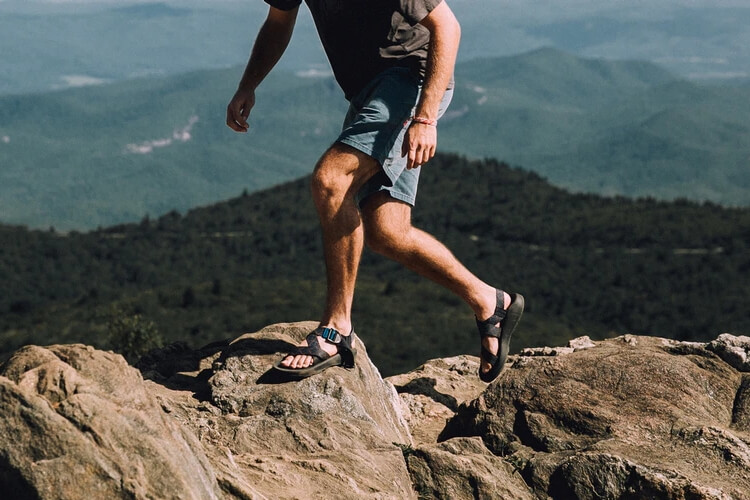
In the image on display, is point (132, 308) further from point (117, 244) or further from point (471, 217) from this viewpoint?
point (471, 217)

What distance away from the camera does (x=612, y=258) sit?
237 feet

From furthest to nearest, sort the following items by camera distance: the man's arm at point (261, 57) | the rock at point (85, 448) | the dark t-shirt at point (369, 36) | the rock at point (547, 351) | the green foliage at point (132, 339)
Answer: the green foliage at point (132, 339), the rock at point (547, 351), the man's arm at point (261, 57), the dark t-shirt at point (369, 36), the rock at point (85, 448)

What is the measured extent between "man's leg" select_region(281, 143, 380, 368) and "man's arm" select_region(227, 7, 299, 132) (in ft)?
3.84

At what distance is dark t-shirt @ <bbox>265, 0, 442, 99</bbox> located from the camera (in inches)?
236

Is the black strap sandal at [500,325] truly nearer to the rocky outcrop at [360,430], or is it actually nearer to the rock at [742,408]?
the rocky outcrop at [360,430]

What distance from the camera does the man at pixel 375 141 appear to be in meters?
5.86

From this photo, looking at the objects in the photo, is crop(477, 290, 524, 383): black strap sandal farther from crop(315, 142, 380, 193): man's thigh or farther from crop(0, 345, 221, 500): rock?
crop(0, 345, 221, 500): rock

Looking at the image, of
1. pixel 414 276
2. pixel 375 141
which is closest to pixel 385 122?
pixel 375 141

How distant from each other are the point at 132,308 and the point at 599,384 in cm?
4568

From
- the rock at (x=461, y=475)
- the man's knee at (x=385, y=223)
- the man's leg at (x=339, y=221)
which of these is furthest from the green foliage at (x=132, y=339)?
the rock at (x=461, y=475)

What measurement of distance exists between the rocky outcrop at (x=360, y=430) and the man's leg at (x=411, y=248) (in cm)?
67

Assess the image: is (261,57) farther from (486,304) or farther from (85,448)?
(85,448)

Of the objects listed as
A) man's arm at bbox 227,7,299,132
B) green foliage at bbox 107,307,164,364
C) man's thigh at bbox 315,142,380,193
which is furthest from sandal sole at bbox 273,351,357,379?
green foliage at bbox 107,307,164,364

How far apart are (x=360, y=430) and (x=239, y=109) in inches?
101
